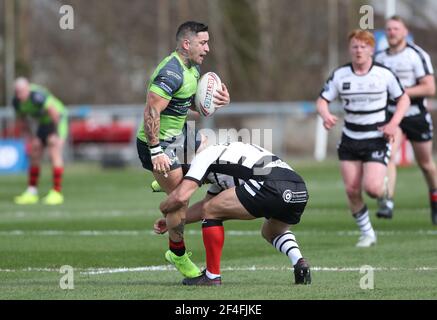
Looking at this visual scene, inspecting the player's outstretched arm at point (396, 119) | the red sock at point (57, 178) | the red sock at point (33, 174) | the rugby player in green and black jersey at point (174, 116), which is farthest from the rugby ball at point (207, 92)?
the red sock at point (33, 174)

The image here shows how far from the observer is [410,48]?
46.0ft

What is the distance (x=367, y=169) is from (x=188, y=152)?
10.7 feet

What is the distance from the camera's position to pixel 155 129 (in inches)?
350

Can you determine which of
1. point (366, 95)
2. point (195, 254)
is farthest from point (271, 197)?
point (366, 95)

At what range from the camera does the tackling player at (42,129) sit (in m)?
19.5

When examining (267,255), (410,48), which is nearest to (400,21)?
(410,48)

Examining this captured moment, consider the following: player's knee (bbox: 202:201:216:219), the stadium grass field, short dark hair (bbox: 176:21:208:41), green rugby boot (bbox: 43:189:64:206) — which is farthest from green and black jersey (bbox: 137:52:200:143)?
green rugby boot (bbox: 43:189:64:206)

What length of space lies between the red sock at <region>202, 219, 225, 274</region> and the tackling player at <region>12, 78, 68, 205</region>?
426 inches

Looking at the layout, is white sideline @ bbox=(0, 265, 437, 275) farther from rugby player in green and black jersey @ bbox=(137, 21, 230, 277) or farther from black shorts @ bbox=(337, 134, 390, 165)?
black shorts @ bbox=(337, 134, 390, 165)

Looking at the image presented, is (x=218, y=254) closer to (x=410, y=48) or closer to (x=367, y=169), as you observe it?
(x=367, y=169)

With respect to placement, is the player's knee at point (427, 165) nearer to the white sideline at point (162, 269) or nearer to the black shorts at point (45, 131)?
the white sideline at point (162, 269)

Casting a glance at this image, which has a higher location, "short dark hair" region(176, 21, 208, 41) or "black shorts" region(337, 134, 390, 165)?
"short dark hair" region(176, 21, 208, 41)

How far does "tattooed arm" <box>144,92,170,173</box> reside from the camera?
29.1 feet
